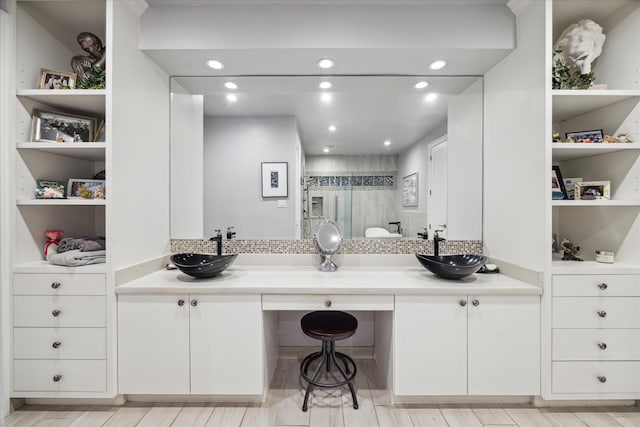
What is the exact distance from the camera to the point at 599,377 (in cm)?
162

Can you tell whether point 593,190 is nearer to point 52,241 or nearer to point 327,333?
point 327,333

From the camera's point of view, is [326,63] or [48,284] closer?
[48,284]

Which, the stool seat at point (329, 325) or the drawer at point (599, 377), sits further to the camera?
the stool seat at point (329, 325)

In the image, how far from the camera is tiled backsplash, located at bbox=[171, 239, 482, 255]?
87.7 inches

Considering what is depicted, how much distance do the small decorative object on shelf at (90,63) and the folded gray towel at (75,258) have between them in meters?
1.04

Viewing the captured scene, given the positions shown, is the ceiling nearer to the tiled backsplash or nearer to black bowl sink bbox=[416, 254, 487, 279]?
the tiled backsplash

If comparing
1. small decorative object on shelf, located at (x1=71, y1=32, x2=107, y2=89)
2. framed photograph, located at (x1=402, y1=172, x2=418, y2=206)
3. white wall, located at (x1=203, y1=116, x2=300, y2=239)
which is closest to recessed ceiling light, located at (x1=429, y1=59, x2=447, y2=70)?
framed photograph, located at (x1=402, y1=172, x2=418, y2=206)

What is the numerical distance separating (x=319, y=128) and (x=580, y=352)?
7.36 feet

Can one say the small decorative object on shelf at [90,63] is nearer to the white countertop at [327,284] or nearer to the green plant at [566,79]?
A: the white countertop at [327,284]

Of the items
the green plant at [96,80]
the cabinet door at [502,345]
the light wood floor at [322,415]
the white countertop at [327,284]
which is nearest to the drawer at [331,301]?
the white countertop at [327,284]

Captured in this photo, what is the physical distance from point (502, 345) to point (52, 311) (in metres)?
2.67

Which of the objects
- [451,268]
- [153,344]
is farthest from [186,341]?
[451,268]

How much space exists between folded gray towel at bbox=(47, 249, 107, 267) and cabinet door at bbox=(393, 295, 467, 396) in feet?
6.21

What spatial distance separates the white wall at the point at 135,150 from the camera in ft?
5.49
